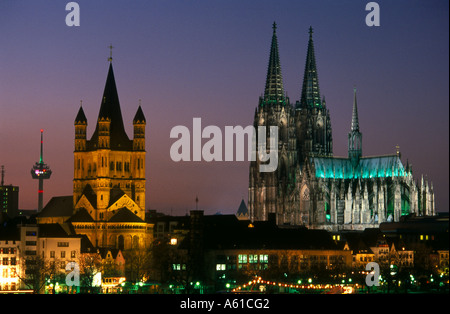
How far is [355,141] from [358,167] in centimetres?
600

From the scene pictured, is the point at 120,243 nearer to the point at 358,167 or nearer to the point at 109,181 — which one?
the point at 109,181

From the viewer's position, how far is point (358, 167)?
7613 inches

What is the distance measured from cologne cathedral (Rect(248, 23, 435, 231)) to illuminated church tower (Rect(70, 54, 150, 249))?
Result: 42.3 metres

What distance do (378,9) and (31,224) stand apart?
2241 inches

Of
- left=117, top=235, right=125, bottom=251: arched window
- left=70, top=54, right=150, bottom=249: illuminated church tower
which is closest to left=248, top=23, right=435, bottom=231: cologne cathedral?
left=70, top=54, right=150, bottom=249: illuminated church tower

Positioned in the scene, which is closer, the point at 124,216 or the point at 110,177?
Answer: the point at 124,216

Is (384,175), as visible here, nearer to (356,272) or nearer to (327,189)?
(327,189)

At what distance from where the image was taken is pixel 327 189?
188750 millimetres

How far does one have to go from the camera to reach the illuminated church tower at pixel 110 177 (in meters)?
141

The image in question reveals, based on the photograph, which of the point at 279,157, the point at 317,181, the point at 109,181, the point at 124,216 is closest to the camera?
the point at 124,216

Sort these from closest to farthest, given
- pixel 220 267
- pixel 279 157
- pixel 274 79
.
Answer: pixel 220 267 < pixel 279 157 < pixel 274 79

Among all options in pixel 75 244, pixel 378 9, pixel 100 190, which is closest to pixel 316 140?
pixel 100 190

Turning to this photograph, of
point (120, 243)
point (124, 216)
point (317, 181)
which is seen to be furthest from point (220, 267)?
point (317, 181)
